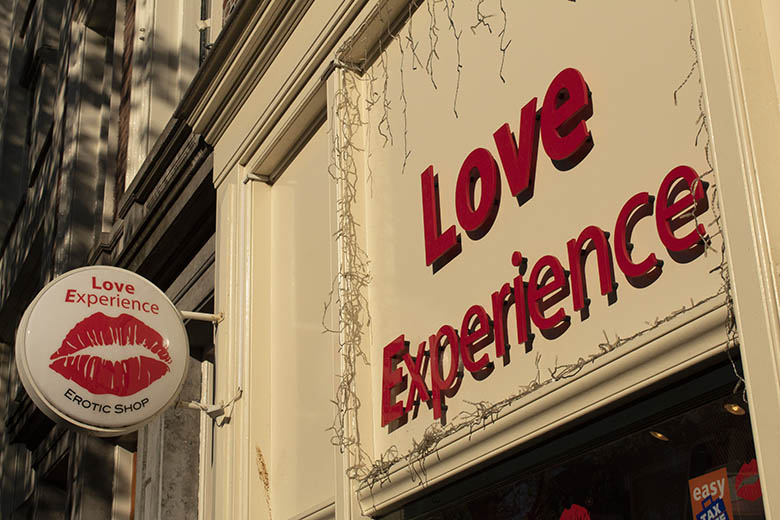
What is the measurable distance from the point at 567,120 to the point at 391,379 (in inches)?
54.9

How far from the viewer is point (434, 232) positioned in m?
4.30

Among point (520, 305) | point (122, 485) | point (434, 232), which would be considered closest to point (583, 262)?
point (520, 305)

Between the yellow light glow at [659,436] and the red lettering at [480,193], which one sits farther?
the red lettering at [480,193]

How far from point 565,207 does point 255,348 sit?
2663 mm

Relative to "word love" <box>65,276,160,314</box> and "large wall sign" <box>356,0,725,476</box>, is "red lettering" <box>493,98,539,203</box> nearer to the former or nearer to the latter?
"large wall sign" <box>356,0,725,476</box>

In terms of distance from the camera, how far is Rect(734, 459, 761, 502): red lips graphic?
266 centimetres

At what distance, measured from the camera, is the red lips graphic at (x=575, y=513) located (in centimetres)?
329

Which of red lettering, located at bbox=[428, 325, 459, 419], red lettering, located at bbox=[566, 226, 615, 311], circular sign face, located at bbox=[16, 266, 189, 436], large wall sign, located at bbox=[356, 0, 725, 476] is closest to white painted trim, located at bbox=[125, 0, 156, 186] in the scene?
circular sign face, located at bbox=[16, 266, 189, 436]

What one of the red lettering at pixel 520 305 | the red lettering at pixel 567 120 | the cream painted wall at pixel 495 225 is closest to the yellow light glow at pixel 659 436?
the cream painted wall at pixel 495 225

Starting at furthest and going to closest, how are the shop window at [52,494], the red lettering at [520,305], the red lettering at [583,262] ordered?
the shop window at [52,494]
the red lettering at [520,305]
the red lettering at [583,262]

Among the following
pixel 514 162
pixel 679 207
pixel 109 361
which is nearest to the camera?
pixel 679 207

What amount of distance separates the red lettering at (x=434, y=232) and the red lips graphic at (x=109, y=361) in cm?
195

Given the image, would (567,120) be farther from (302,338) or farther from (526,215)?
(302,338)

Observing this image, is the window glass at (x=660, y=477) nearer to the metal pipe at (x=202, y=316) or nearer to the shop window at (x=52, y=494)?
the metal pipe at (x=202, y=316)
